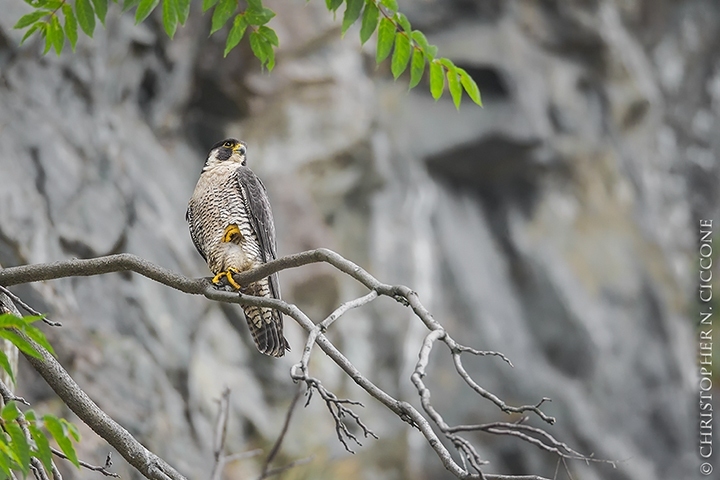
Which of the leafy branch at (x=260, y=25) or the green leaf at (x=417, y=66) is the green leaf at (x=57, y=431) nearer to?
the leafy branch at (x=260, y=25)

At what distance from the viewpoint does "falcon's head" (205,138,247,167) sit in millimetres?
4453

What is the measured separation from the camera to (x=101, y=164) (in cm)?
641

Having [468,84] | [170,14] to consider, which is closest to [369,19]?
[468,84]

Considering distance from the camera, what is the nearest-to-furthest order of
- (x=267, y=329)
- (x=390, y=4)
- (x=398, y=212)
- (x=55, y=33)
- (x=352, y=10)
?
(x=352, y=10) → (x=390, y=4) → (x=55, y=33) → (x=267, y=329) → (x=398, y=212)

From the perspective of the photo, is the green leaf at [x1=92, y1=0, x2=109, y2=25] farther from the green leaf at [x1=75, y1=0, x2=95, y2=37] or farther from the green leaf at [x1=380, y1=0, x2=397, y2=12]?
the green leaf at [x1=380, y1=0, x2=397, y2=12]

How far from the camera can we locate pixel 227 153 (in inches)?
177

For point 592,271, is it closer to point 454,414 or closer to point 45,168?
point 454,414

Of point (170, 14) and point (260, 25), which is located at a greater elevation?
point (260, 25)

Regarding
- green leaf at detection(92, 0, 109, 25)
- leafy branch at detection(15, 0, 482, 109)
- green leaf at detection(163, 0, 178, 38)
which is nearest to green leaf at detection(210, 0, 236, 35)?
leafy branch at detection(15, 0, 482, 109)

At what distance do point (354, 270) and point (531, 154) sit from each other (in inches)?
362

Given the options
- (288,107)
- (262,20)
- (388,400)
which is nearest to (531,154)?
(288,107)

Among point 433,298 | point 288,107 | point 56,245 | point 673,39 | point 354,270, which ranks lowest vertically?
point 354,270

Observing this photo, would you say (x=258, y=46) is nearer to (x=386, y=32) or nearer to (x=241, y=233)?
(x=386, y=32)

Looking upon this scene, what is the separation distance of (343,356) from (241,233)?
1897mm
